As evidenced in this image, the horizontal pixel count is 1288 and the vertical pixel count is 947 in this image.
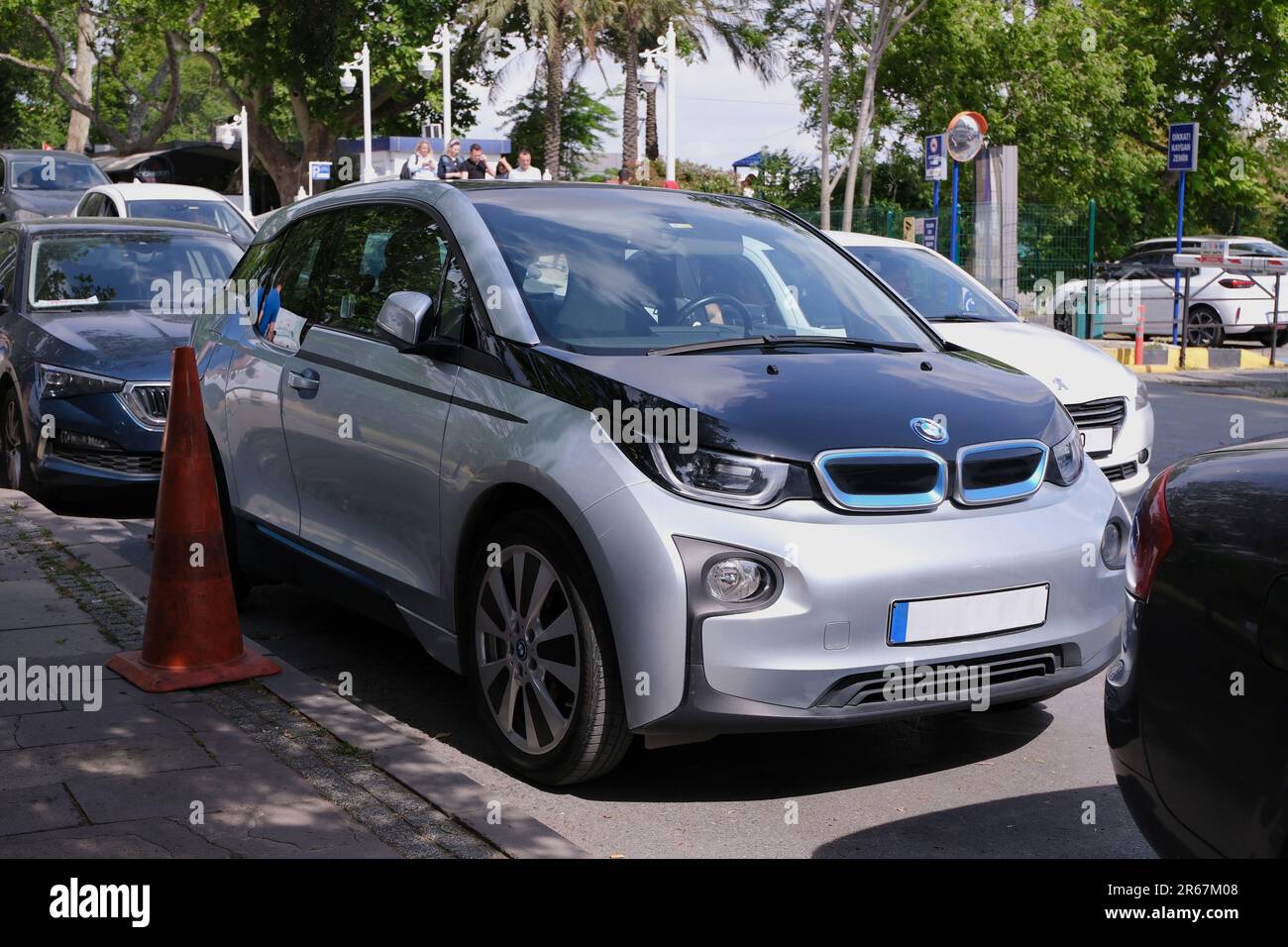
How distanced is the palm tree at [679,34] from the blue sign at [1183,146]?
23.2m

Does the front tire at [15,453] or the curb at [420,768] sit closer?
the curb at [420,768]

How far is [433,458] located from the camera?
4820 mm

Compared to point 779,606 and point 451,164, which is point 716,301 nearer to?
point 779,606

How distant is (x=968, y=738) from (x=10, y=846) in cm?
293

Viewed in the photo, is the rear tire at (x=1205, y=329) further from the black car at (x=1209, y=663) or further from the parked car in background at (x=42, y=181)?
the black car at (x=1209, y=663)

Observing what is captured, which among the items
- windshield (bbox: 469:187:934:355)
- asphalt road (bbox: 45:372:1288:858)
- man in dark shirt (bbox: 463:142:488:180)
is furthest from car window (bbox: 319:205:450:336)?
man in dark shirt (bbox: 463:142:488:180)

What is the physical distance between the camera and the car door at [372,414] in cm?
493

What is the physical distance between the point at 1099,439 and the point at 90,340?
5.99 m

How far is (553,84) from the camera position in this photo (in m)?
42.6

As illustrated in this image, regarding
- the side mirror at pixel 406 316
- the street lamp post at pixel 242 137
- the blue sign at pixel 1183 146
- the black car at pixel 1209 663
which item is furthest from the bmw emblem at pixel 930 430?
the street lamp post at pixel 242 137

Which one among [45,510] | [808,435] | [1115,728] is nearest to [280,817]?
[808,435]

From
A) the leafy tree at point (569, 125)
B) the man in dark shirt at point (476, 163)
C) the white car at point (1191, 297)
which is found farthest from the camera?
the leafy tree at point (569, 125)

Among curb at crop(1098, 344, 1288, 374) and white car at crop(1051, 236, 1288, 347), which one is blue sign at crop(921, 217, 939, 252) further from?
curb at crop(1098, 344, 1288, 374)

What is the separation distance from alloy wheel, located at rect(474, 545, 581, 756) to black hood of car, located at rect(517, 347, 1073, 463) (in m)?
0.55
